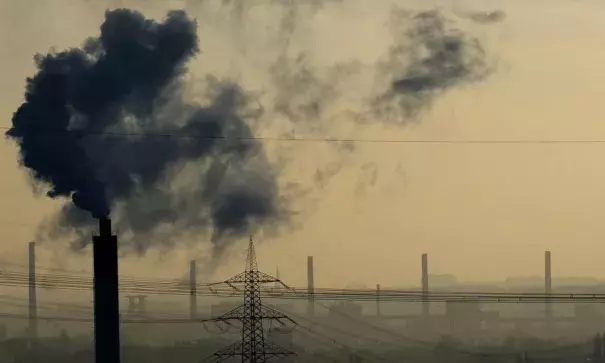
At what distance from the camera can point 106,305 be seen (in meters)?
59.9

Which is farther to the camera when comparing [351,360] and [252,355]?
[351,360]

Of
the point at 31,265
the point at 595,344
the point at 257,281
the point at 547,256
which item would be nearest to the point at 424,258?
the point at 547,256

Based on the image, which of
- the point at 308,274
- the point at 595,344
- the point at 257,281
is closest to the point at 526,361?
the point at 595,344

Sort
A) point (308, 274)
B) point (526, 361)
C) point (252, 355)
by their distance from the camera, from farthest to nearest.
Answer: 1. point (526, 361)
2. point (308, 274)
3. point (252, 355)

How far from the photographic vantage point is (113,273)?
196ft

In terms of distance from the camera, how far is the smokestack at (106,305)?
2328 inches

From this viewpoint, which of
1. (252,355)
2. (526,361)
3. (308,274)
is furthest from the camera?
(526,361)

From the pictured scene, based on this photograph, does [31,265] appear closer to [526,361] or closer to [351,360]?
[351,360]

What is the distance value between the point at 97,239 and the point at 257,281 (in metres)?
9.67

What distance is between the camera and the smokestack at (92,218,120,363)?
59.1 m

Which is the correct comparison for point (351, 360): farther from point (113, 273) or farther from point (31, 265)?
point (113, 273)

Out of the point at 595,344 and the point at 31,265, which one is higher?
the point at 31,265

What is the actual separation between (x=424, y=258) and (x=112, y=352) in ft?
147

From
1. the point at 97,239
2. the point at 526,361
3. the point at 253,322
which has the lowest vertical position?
the point at 526,361
